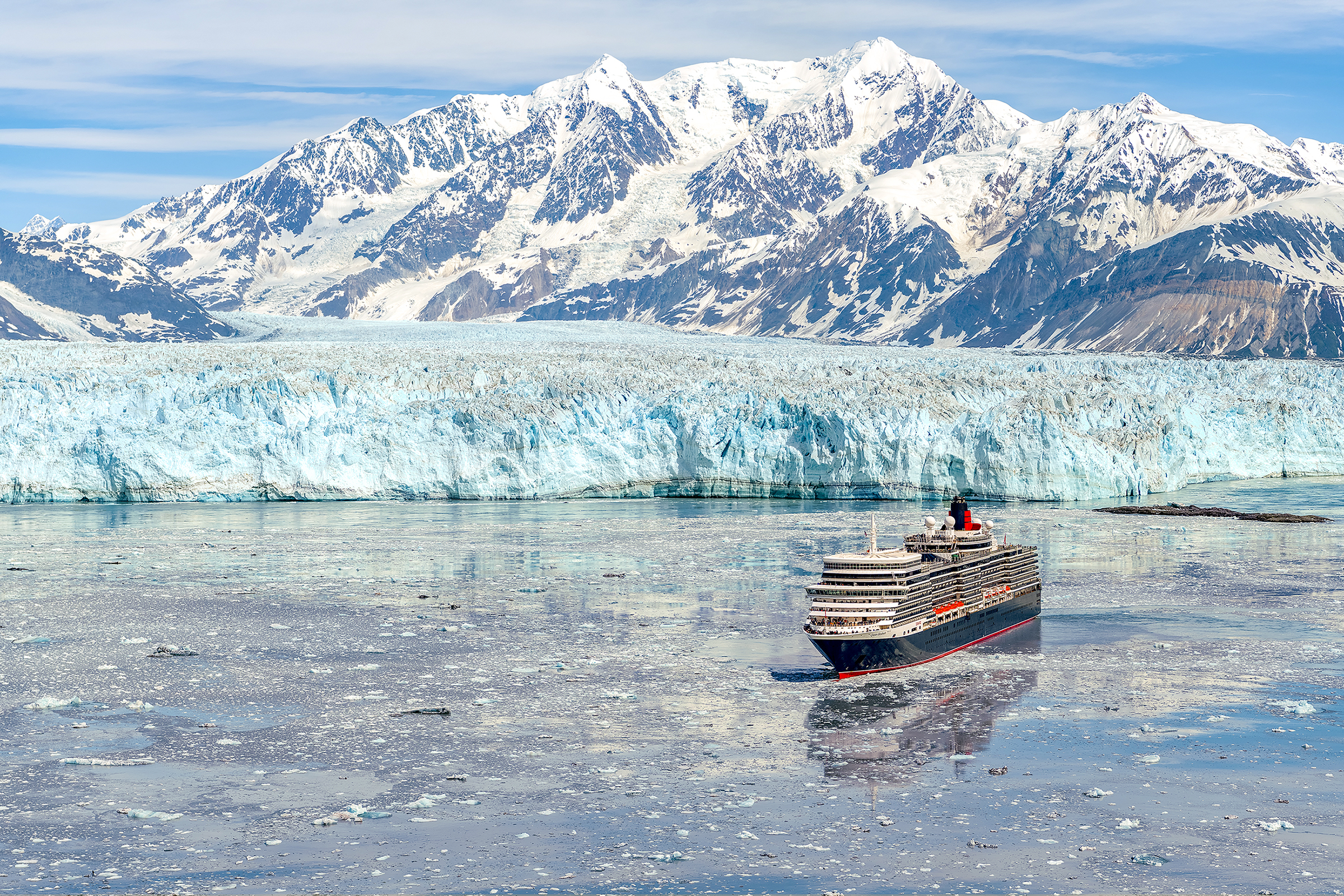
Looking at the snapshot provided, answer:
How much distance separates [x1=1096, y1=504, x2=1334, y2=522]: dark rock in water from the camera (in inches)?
1736

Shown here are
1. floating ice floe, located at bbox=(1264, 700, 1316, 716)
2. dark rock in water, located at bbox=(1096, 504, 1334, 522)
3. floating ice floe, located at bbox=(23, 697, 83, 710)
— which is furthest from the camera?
dark rock in water, located at bbox=(1096, 504, 1334, 522)

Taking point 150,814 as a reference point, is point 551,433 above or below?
above

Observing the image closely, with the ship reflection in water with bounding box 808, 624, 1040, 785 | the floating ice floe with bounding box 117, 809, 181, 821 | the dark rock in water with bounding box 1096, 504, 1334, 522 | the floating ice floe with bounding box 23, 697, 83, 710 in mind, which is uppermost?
the dark rock in water with bounding box 1096, 504, 1334, 522

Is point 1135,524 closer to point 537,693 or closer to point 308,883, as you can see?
point 537,693

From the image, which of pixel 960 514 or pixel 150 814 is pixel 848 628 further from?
pixel 150 814

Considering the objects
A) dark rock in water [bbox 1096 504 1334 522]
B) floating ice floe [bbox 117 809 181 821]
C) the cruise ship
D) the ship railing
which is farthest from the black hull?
dark rock in water [bbox 1096 504 1334 522]

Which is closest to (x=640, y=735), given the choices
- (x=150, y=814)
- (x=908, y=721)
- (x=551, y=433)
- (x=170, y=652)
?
(x=908, y=721)

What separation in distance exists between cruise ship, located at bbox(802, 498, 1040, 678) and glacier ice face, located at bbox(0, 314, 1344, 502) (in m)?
24.2

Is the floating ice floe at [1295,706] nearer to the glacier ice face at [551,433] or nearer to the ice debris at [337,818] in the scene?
the ice debris at [337,818]

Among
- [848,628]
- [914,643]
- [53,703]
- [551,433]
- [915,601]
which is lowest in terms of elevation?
[53,703]

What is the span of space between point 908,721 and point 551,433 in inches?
1338

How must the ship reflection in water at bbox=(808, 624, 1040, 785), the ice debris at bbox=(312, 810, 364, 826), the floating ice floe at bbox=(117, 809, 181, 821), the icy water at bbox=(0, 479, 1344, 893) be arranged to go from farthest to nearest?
1. the ship reflection in water at bbox=(808, 624, 1040, 785)
2. the floating ice floe at bbox=(117, 809, 181, 821)
3. the ice debris at bbox=(312, 810, 364, 826)
4. the icy water at bbox=(0, 479, 1344, 893)

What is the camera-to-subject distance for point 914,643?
22656 millimetres

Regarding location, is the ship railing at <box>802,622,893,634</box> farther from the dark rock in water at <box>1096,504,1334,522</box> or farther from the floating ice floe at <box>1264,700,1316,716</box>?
the dark rock in water at <box>1096,504,1334,522</box>
